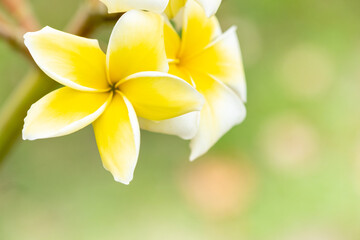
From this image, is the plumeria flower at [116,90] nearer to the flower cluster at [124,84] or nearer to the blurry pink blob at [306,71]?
the flower cluster at [124,84]

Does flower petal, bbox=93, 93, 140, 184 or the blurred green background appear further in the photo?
the blurred green background

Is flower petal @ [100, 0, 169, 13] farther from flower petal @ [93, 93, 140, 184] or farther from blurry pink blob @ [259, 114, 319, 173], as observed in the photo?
blurry pink blob @ [259, 114, 319, 173]

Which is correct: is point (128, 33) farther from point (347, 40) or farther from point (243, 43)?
point (347, 40)

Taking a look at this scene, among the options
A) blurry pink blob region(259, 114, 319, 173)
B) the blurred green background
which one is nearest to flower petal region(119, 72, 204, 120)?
the blurred green background

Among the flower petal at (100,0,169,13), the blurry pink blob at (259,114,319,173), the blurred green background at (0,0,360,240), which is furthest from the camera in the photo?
the blurry pink blob at (259,114,319,173)

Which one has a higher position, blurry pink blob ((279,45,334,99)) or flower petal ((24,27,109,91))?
flower petal ((24,27,109,91))

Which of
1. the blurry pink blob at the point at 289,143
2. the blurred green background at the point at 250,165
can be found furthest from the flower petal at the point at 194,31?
the blurry pink blob at the point at 289,143

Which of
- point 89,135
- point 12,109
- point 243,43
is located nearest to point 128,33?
point 12,109

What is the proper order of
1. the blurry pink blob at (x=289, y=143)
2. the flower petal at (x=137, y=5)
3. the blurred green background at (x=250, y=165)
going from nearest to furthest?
1. the flower petal at (x=137, y=5)
2. the blurred green background at (x=250, y=165)
3. the blurry pink blob at (x=289, y=143)
